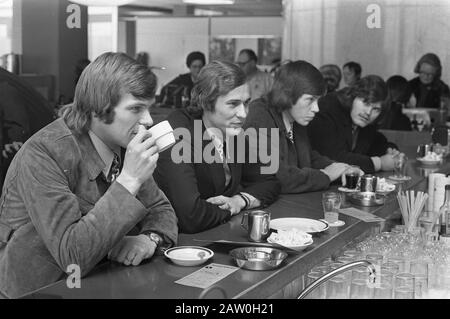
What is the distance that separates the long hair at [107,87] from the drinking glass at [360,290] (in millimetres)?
976

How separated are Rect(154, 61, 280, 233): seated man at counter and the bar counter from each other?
249 millimetres

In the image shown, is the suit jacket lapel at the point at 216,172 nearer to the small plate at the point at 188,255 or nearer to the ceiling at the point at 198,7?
the small plate at the point at 188,255

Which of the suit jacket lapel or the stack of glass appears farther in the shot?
the suit jacket lapel

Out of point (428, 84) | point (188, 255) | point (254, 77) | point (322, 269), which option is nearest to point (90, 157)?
point (188, 255)

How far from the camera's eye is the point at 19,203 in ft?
7.22

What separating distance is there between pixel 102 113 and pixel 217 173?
111 cm

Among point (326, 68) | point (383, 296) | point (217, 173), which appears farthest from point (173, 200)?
point (326, 68)

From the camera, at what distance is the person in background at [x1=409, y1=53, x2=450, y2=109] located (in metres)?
7.41

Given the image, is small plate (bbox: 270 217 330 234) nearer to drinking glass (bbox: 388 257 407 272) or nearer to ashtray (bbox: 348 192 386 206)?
drinking glass (bbox: 388 257 407 272)

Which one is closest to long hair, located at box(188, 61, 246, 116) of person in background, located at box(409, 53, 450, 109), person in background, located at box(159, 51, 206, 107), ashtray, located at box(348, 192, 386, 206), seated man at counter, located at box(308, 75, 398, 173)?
Result: ashtray, located at box(348, 192, 386, 206)

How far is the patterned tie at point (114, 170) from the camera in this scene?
2391 mm

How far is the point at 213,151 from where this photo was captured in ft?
10.6

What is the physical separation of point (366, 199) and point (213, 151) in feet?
2.72
